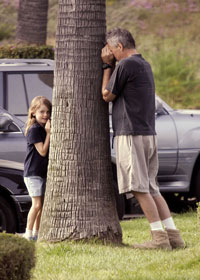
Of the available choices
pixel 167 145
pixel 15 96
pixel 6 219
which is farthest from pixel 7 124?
pixel 167 145

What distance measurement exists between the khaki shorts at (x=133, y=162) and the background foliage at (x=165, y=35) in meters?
14.0

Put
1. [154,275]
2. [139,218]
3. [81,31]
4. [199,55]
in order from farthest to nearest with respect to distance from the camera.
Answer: [199,55]
[139,218]
[81,31]
[154,275]

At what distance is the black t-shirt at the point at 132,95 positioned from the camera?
6539 mm

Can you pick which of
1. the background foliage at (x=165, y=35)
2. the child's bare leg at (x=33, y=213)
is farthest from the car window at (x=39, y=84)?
the background foliage at (x=165, y=35)

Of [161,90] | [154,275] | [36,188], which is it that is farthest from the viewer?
[161,90]

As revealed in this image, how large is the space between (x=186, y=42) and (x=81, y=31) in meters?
21.4

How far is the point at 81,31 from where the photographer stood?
676 cm


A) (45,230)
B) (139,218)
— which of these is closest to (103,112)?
(45,230)

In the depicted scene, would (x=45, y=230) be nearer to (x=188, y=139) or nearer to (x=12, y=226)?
(x=12, y=226)

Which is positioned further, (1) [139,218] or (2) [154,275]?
(1) [139,218]

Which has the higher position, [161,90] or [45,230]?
[45,230]

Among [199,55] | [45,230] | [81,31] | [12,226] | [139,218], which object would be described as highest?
[81,31]

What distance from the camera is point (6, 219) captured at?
801cm

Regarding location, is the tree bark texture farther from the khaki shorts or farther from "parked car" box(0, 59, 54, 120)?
the khaki shorts
